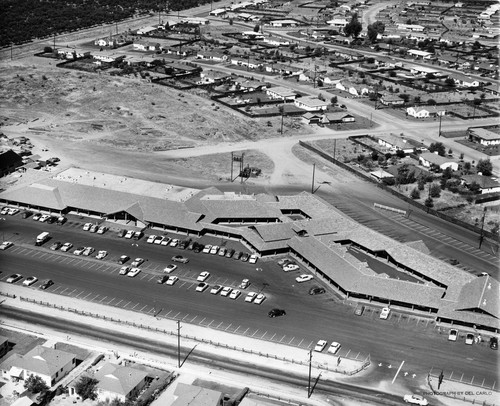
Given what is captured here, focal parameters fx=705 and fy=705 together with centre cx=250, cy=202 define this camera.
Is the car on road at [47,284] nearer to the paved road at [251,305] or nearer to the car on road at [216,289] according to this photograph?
the paved road at [251,305]

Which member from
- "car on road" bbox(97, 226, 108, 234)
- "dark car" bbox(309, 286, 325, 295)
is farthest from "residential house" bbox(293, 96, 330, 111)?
"dark car" bbox(309, 286, 325, 295)

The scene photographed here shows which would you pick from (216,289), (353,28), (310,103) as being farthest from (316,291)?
(353,28)

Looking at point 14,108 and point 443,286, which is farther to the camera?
point 14,108

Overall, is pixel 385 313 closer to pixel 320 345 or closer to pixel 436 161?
pixel 320 345

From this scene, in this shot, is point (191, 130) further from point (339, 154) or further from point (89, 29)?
point (89, 29)

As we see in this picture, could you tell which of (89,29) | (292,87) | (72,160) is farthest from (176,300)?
Result: (89,29)

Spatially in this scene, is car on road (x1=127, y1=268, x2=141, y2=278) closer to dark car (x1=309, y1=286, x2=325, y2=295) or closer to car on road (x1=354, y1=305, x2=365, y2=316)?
dark car (x1=309, y1=286, x2=325, y2=295)

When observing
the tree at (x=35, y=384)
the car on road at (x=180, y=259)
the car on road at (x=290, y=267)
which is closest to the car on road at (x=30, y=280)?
the car on road at (x=180, y=259)
